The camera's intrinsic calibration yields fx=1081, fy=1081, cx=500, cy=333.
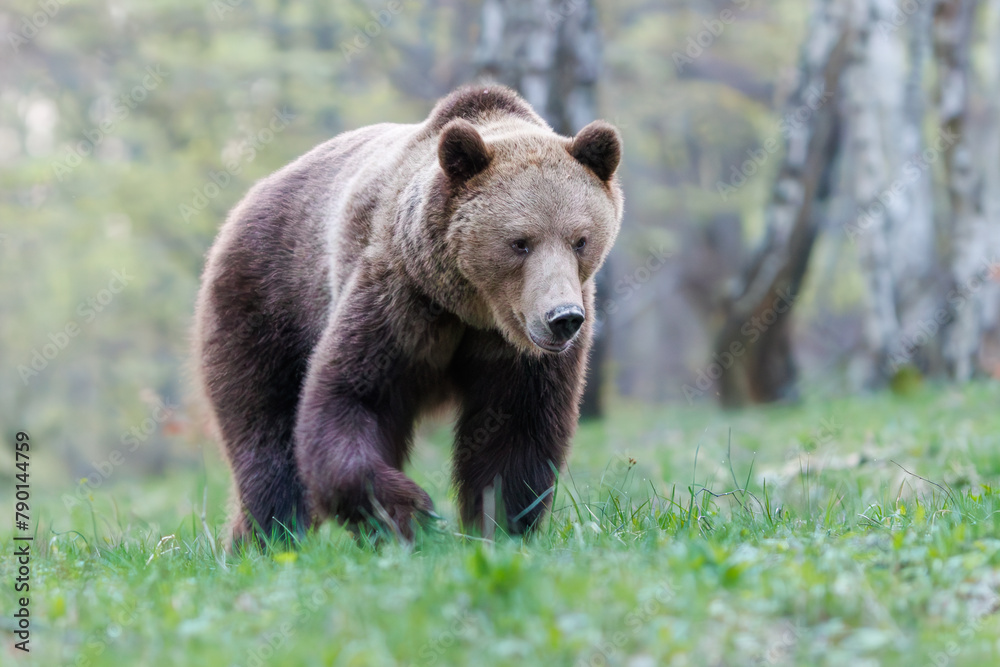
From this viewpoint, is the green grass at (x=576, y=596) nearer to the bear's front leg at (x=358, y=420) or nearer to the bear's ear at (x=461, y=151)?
the bear's front leg at (x=358, y=420)

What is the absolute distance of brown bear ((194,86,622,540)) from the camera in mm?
4691

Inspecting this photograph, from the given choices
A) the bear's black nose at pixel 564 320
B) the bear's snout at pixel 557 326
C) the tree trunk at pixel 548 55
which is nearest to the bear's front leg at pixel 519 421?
the bear's snout at pixel 557 326

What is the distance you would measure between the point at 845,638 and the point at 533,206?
94.5 inches

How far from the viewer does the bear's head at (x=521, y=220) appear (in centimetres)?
466

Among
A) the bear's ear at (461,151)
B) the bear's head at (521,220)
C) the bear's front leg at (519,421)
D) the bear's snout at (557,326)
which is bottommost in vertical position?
the bear's front leg at (519,421)

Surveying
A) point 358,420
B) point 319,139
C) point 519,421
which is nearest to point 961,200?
point 319,139

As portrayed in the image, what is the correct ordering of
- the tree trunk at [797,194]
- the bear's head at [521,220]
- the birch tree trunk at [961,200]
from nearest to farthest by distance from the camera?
the bear's head at [521,220]
the birch tree trunk at [961,200]
the tree trunk at [797,194]

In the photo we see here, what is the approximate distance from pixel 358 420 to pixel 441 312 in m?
0.62

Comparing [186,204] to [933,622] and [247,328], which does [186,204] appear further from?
[933,622]

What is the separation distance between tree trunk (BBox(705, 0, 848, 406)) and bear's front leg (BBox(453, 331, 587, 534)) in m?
9.73

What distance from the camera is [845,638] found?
116 inches

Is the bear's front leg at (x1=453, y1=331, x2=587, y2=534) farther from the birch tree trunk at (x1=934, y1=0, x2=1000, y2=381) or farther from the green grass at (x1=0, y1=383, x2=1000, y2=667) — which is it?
the birch tree trunk at (x1=934, y1=0, x2=1000, y2=381)

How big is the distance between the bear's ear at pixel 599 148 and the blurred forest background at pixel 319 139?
21.3 ft

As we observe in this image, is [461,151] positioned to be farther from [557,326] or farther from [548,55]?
[548,55]
